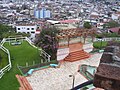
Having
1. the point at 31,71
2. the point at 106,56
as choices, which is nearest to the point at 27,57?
the point at 31,71

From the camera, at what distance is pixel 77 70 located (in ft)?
36.9

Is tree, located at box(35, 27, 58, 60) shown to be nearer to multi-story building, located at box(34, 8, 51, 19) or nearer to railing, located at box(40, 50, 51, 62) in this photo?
railing, located at box(40, 50, 51, 62)

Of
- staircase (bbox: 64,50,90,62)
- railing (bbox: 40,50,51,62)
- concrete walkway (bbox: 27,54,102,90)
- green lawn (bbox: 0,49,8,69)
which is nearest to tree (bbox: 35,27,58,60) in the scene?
railing (bbox: 40,50,51,62)

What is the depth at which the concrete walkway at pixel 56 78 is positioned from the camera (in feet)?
30.8

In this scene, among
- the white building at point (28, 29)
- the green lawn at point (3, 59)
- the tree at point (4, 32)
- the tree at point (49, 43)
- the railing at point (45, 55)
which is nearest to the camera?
the green lawn at point (3, 59)

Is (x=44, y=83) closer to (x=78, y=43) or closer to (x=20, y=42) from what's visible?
(x=78, y=43)

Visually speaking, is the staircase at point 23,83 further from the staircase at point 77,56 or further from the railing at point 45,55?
the staircase at point 77,56

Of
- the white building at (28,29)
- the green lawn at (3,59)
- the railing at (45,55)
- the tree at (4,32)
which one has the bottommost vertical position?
the white building at (28,29)

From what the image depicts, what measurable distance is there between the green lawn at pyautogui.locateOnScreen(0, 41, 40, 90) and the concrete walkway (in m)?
0.92

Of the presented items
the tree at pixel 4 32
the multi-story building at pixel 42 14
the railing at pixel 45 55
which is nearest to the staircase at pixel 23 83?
the railing at pixel 45 55

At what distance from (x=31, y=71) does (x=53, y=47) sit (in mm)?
3059

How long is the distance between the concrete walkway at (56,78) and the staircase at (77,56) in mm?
430

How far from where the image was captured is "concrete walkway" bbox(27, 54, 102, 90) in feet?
30.8

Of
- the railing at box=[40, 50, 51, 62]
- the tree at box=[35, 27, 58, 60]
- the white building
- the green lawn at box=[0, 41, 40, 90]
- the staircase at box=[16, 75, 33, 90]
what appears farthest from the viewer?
the white building
